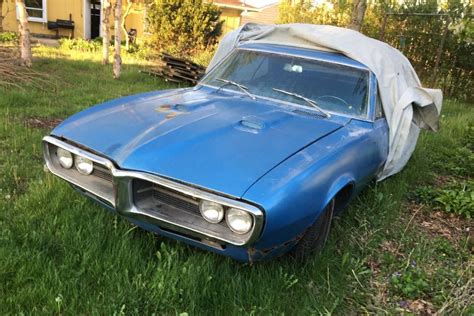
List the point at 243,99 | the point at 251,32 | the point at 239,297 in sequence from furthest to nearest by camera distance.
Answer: the point at 251,32 → the point at 243,99 → the point at 239,297

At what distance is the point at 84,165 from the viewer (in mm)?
2834

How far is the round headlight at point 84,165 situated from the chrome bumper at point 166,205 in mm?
111

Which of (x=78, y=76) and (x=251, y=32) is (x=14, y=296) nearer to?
(x=251, y=32)

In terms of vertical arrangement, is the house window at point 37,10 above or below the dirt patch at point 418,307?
above

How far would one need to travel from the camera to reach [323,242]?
3037 mm

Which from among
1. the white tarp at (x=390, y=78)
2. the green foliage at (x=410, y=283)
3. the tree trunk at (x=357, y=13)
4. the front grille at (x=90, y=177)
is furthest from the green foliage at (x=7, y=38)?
the green foliage at (x=410, y=283)

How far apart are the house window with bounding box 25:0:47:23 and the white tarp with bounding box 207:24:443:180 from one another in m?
15.1

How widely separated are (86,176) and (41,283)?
2.38ft

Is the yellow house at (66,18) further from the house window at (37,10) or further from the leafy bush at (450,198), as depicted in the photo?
the leafy bush at (450,198)

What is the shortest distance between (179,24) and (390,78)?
11.1m

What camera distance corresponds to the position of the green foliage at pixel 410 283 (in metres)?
2.84

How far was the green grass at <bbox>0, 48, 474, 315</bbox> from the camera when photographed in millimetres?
2459

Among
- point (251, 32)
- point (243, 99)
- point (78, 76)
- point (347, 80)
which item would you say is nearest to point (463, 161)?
point (347, 80)

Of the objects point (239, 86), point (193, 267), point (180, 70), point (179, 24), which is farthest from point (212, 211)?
point (179, 24)
